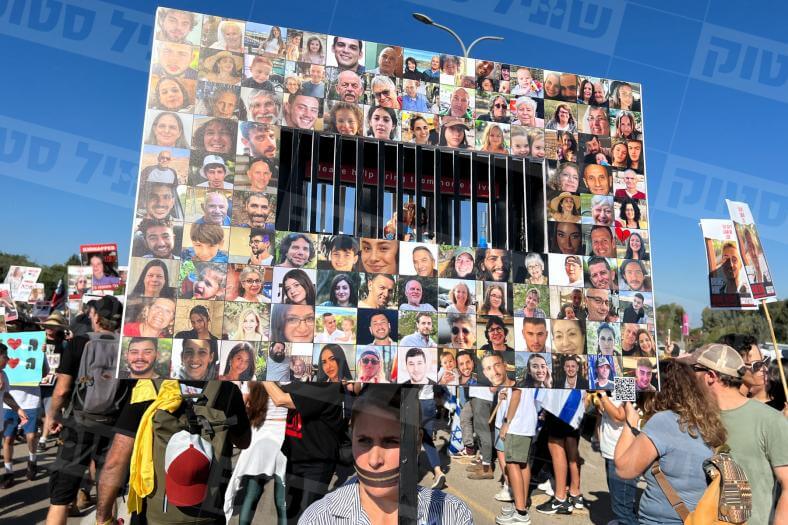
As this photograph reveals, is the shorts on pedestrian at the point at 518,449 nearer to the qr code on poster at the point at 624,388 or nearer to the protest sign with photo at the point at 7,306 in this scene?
the qr code on poster at the point at 624,388

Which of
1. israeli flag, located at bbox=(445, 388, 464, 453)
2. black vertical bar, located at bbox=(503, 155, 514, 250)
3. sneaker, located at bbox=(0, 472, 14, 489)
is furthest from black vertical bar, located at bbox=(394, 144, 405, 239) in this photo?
israeli flag, located at bbox=(445, 388, 464, 453)

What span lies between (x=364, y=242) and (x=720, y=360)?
7.27 feet

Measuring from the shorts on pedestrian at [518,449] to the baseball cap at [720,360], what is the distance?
3.22 m

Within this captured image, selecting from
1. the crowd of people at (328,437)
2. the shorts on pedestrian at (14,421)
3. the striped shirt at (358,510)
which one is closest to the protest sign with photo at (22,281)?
the shorts on pedestrian at (14,421)

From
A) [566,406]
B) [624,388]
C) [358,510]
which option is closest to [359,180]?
[358,510]

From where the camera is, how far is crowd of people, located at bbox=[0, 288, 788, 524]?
2062 mm

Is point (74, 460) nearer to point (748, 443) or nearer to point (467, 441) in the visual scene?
point (748, 443)

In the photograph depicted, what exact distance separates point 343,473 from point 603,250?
405cm

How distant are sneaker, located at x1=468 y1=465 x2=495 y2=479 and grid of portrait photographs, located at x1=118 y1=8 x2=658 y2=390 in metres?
6.10

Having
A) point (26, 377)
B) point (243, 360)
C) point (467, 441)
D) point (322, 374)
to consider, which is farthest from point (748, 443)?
point (26, 377)

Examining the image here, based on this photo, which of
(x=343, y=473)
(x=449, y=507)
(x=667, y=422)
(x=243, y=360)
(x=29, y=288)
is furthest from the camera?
(x=29, y=288)

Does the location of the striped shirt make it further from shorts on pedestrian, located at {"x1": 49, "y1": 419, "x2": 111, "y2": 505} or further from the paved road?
the paved road

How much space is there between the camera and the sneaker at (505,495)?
6715mm

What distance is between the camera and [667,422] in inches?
110
